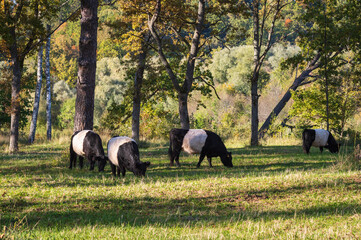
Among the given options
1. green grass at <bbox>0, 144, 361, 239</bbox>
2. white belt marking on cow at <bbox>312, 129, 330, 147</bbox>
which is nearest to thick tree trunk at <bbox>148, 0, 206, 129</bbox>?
white belt marking on cow at <bbox>312, 129, 330, 147</bbox>

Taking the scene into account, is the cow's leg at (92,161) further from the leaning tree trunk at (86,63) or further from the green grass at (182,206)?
the leaning tree trunk at (86,63)

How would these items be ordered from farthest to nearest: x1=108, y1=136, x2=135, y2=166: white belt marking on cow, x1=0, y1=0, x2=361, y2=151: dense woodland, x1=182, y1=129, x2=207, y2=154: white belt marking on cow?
x1=0, y1=0, x2=361, y2=151: dense woodland
x1=182, y1=129, x2=207, y2=154: white belt marking on cow
x1=108, y1=136, x2=135, y2=166: white belt marking on cow

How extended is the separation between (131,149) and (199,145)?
3.75 metres

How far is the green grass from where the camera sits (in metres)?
7.25

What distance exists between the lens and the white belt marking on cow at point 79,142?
15870 mm

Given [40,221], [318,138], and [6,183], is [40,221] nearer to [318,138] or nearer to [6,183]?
[6,183]

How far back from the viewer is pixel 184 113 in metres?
23.3

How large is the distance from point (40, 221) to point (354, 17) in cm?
2980

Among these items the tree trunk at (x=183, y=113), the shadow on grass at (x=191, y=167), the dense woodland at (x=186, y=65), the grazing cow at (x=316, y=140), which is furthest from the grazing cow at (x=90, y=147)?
the grazing cow at (x=316, y=140)

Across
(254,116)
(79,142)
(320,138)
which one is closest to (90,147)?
(79,142)

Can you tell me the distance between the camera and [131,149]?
44.8ft

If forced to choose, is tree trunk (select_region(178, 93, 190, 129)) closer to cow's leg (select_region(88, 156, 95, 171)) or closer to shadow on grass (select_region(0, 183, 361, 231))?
cow's leg (select_region(88, 156, 95, 171))

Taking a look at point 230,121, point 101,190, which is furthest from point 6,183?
point 230,121

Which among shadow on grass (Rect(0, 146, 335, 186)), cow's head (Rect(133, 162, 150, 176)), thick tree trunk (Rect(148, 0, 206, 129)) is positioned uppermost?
thick tree trunk (Rect(148, 0, 206, 129))
